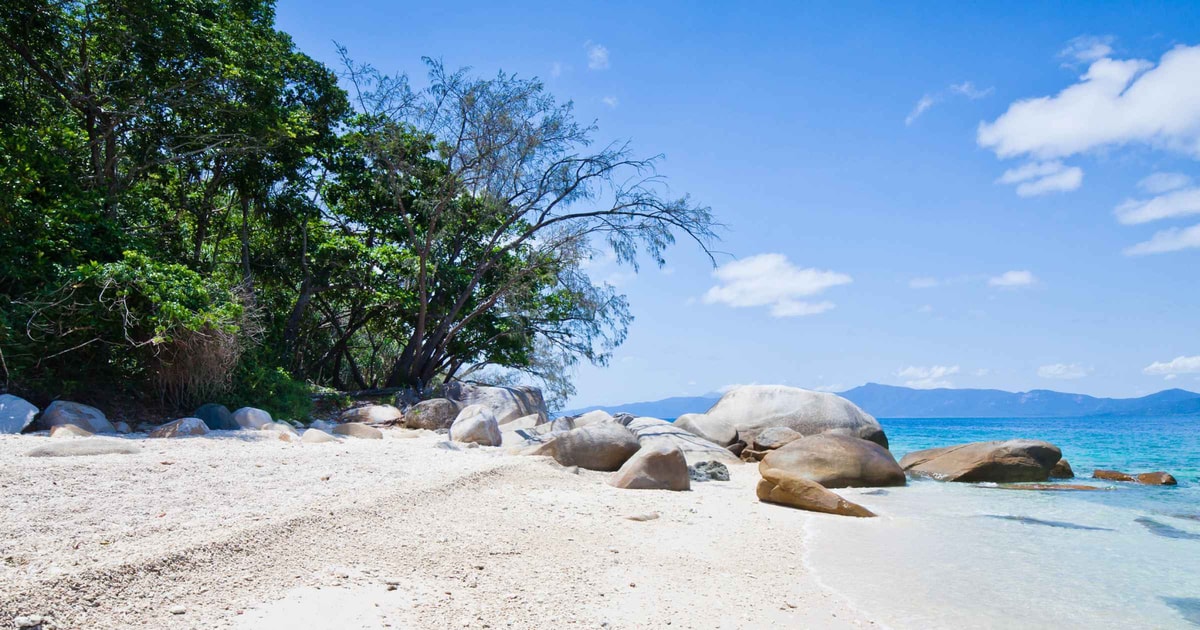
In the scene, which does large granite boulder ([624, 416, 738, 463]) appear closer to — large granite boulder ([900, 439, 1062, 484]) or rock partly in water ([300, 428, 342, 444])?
large granite boulder ([900, 439, 1062, 484])

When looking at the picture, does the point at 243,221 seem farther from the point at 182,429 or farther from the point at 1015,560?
the point at 1015,560

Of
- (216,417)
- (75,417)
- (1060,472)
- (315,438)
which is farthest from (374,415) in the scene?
(1060,472)

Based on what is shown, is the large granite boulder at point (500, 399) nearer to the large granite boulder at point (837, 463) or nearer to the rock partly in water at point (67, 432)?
the large granite boulder at point (837, 463)

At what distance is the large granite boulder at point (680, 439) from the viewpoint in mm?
12008

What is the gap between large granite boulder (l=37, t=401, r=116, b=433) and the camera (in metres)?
8.19

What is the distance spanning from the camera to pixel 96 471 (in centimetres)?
522

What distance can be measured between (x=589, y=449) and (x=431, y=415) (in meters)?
4.73

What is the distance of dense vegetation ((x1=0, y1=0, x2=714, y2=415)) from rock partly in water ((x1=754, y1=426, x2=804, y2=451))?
16.2 feet

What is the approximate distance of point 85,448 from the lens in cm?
622

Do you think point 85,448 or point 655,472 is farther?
point 655,472

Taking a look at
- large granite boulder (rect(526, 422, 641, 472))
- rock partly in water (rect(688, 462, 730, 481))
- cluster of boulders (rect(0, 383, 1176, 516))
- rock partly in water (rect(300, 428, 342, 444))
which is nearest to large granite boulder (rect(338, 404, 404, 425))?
cluster of boulders (rect(0, 383, 1176, 516))

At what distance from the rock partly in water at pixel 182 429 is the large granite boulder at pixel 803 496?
6.80 m

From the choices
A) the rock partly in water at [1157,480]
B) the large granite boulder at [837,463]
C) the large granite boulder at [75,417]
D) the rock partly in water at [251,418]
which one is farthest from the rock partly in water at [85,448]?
the rock partly in water at [1157,480]

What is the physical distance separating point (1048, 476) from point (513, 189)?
1211 centimetres
